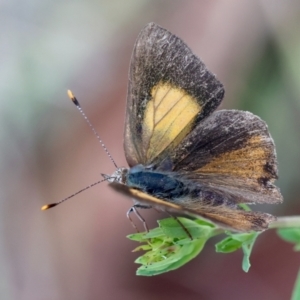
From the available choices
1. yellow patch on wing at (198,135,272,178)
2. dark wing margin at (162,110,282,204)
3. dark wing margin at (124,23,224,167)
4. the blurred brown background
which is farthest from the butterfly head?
the blurred brown background

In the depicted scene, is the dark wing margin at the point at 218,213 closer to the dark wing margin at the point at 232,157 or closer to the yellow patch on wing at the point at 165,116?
the dark wing margin at the point at 232,157

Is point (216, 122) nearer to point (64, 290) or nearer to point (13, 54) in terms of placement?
point (64, 290)

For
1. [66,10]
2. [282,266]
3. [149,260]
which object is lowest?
[282,266]

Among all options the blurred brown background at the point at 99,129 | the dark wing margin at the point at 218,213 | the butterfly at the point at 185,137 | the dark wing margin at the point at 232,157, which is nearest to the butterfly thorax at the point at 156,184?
the butterfly at the point at 185,137

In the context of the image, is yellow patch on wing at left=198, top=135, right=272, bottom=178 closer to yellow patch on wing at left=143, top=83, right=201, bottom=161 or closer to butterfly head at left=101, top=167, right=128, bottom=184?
yellow patch on wing at left=143, top=83, right=201, bottom=161

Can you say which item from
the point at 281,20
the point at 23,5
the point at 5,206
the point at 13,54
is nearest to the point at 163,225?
the point at 5,206

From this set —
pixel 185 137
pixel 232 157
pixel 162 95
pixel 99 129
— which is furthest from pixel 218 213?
pixel 99 129
